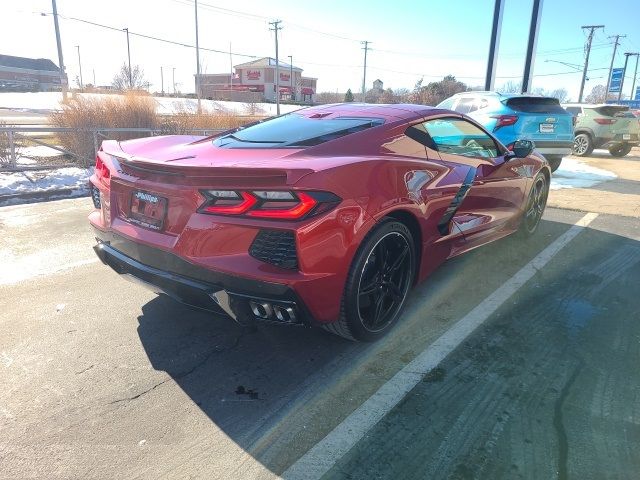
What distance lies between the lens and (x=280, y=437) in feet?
7.11

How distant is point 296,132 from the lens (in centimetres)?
328

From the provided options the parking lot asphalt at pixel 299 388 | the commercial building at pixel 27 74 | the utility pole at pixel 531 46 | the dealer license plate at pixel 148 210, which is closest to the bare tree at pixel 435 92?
the utility pole at pixel 531 46

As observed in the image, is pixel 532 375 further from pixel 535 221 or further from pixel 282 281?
pixel 535 221

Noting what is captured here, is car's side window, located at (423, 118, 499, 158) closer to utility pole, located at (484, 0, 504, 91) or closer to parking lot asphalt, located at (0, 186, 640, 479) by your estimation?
parking lot asphalt, located at (0, 186, 640, 479)

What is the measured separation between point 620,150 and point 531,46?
15.8ft

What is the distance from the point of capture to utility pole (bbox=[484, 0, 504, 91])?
15211 mm

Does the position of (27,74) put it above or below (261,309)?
above

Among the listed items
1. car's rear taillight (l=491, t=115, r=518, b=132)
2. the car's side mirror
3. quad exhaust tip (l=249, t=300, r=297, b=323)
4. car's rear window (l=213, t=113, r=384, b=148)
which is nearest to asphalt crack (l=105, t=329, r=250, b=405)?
quad exhaust tip (l=249, t=300, r=297, b=323)

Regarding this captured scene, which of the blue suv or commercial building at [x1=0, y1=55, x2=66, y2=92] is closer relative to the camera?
the blue suv

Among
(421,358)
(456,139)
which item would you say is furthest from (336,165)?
(456,139)

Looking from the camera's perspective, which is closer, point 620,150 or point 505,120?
point 505,120

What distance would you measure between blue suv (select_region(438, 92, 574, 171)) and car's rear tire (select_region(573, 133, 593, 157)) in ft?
25.4

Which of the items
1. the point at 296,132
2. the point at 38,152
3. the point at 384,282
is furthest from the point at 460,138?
the point at 38,152

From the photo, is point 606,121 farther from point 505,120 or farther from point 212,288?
point 212,288
